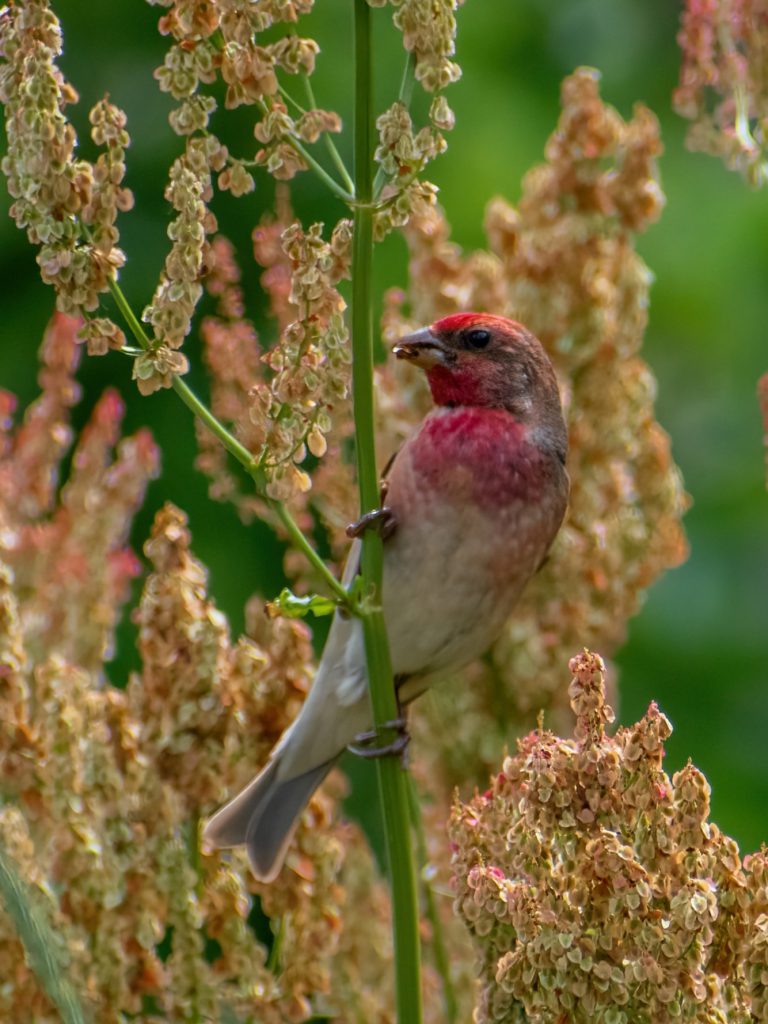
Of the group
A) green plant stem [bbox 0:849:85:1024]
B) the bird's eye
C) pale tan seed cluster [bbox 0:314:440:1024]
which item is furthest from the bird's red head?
green plant stem [bbox 0:849:85:1024]

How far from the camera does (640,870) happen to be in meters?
1.75

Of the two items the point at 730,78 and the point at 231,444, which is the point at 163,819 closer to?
the point at 231,444

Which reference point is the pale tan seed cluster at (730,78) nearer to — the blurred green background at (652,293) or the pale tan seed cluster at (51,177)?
the pale tan seed cluster at (51,177)

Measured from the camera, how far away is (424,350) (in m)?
3.07

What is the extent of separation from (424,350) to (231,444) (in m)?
1.10

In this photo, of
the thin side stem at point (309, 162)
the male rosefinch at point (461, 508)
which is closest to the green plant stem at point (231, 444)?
the thin side stem at point (309, 162)

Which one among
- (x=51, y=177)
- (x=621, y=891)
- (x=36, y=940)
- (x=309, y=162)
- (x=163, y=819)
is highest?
(x=309, y=162)

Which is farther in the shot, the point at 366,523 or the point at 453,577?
the point at 453,577

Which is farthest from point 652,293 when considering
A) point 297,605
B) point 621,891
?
point 621,891

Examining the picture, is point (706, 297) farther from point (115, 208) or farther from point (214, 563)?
point (115, 208)

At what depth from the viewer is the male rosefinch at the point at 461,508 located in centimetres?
305

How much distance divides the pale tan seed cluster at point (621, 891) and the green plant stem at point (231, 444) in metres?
0.29

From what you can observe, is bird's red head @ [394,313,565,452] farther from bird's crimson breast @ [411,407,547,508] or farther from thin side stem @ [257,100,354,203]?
thin side stem @ [257,100,354,203]

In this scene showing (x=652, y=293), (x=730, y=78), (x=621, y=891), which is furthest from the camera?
(x=652, y=293)
